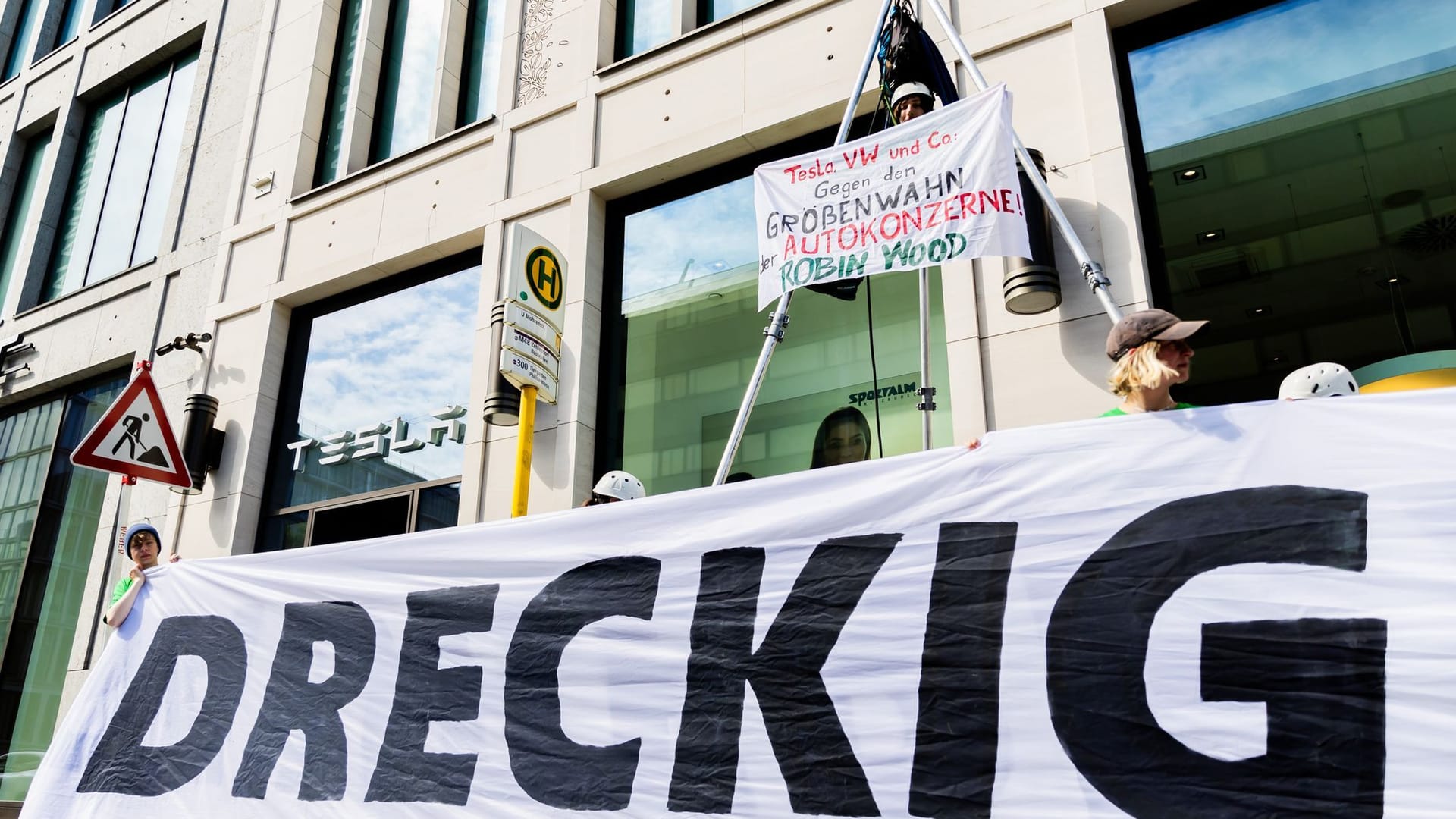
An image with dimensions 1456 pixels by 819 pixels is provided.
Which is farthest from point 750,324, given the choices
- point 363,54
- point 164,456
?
point 363,54

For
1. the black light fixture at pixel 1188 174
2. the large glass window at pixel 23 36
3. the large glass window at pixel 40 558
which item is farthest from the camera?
the large glass window at pixel 23 36

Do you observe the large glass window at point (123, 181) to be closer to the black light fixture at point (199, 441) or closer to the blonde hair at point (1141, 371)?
the black light fixture at point (199, 441)

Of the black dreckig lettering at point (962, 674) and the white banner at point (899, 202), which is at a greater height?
the white banner at point (899, 202)

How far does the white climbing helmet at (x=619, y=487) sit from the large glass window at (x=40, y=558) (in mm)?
6334

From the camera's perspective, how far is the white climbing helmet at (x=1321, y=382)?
411 cm

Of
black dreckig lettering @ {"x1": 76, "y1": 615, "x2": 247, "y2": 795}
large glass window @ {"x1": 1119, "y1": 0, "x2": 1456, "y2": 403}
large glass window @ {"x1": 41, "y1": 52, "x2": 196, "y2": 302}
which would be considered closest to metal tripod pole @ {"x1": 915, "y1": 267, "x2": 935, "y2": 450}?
large glass window @ {"x1": 1119, "y1": 0, "x2": 1456, "y2": 403}

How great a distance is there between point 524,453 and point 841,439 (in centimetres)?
191

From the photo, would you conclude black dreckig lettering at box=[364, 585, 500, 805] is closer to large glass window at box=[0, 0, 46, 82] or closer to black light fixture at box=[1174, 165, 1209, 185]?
black light fixture at box=[1174, 165, 1209, 185]

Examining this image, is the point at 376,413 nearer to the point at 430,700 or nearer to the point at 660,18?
the point at 660,18

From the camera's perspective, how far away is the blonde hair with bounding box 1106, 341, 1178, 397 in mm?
3084

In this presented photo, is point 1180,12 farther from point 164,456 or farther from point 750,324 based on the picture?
point 164,456

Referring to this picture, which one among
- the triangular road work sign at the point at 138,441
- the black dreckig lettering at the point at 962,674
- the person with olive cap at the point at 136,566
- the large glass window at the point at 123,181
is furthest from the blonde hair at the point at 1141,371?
the large glass window at the point at 123,181

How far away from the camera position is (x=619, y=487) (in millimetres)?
5309

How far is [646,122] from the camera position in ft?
24.4
